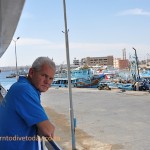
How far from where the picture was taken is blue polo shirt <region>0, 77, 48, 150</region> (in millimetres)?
2221

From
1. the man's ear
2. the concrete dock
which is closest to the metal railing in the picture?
the man's ear

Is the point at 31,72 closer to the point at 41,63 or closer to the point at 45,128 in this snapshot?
the point at 41,63

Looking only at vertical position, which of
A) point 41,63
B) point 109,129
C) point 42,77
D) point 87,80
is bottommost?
point 109,129

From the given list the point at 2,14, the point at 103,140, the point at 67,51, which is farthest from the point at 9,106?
the point at 103,140

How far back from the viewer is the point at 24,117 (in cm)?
221

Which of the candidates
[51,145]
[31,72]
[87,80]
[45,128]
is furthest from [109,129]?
[87,80]

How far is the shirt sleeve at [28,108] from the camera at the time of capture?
2.21 meters

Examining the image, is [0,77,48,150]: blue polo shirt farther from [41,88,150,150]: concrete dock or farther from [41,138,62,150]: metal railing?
[41,88,150,150]: concrete dock

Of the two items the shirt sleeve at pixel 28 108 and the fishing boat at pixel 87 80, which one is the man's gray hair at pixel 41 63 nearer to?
the shirt sleeve at pixel 28 108

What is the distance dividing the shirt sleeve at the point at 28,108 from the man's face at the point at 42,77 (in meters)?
0.20

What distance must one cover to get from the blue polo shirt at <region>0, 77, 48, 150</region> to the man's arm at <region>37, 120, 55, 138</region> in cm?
3

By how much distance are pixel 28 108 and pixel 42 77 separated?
319 millimetres

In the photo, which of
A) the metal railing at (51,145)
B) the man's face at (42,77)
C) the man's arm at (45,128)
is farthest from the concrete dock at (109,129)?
the man's arm at (45,128)

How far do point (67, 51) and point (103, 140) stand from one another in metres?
3.87
